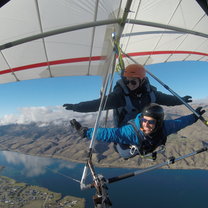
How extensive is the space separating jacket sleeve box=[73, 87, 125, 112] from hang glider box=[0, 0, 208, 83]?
1036 millimetres

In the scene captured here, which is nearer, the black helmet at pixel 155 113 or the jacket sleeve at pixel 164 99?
the black helmet at pixel 155 113

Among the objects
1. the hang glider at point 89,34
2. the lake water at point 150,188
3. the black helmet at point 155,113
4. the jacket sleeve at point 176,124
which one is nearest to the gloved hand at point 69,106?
the hang glider at point 89,34

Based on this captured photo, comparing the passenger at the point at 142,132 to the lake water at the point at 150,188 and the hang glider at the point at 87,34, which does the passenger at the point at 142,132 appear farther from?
the lake water at the point at 150,188

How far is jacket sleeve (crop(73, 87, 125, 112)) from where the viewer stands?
3467mm

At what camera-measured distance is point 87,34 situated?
4.80 m

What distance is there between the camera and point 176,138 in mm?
153750

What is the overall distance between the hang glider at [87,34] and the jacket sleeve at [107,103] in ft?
3.40

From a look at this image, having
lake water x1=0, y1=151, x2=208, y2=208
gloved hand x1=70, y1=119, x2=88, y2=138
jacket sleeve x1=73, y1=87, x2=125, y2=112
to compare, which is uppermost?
jacket sleeve x1=73, y1=87, x2=125, y2=112

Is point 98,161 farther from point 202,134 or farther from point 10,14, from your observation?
point 10,14

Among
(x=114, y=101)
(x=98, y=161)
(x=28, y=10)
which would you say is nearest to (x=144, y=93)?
(x=114, y=101)

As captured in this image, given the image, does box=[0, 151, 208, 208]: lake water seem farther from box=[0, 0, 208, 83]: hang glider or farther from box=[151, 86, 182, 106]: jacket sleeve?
box=[151, 86, 182, 106]: jacket sleeve

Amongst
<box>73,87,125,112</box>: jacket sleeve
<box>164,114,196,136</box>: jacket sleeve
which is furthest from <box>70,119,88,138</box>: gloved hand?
<box>164,114,196,136</box>: jacket sleeve

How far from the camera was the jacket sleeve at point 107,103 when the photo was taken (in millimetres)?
3467

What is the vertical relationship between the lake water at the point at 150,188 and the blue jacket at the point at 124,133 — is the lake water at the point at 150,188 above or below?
below
